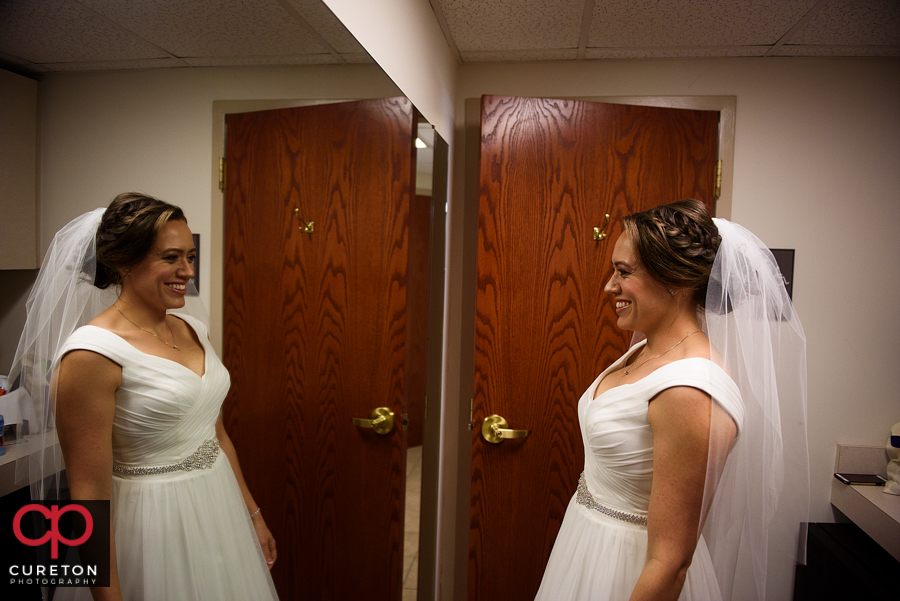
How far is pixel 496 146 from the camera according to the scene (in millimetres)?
1761

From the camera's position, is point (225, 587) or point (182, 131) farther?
point (225, 587)

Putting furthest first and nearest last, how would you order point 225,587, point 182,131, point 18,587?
point 225,587 < point 182,131 < point 18,587

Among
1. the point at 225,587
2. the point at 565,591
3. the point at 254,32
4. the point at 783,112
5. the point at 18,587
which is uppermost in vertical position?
the point at 783,112

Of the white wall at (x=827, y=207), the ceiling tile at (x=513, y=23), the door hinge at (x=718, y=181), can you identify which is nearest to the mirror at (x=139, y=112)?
the ceiling tile at (x=513, y=23)

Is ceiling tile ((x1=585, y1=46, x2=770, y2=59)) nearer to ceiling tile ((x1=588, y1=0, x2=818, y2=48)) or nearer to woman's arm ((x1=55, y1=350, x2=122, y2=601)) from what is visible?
ceiling tile ((x1=588, y1=0, x2=818, y2=48))

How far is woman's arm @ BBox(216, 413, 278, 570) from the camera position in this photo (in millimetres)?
802

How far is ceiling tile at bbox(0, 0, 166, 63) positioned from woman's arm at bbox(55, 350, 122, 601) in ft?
0.89

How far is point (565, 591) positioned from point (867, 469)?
4.60 ft

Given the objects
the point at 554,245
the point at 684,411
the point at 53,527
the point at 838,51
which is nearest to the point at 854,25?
the point at 838,51

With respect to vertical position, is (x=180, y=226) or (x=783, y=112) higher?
(x=783, y=112)

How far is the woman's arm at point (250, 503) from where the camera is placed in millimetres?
802

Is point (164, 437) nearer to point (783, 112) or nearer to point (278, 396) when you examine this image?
point (278, 396)

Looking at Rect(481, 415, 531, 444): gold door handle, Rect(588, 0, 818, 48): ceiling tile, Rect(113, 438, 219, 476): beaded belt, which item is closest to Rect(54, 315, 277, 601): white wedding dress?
Rect(113, 438, 219, 476): beaded belt

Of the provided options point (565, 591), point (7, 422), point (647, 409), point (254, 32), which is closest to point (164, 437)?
point (7, 422)
